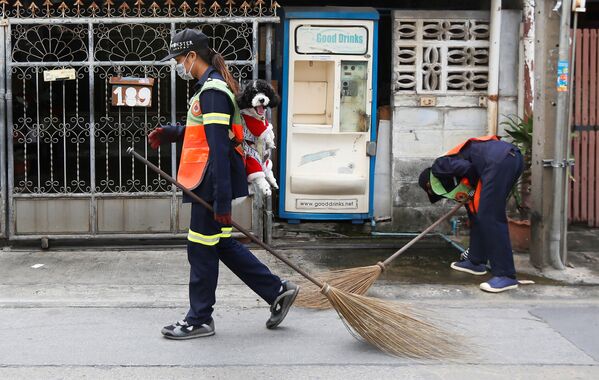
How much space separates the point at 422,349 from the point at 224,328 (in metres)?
1.40

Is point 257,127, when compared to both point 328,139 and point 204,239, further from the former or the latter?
point 328,139

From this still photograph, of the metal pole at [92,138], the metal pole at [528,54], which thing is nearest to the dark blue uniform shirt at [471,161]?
the metal pole at [528,54]

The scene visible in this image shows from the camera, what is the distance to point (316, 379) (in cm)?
434

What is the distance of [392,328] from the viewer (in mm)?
4734

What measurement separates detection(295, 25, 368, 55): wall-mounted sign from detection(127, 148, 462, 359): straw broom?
3.58m

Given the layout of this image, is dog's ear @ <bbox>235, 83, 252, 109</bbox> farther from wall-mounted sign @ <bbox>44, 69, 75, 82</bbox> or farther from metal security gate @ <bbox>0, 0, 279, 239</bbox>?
wall-mounted sign @ <bbox>44, 69, 75, 82</bbox>

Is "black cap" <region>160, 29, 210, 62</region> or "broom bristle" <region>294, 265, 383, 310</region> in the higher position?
"black cap" <region>160, 29, 210, 62</region>

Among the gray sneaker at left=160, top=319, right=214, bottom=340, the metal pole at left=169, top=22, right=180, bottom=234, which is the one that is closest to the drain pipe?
the gray sneaker at left=160, top=319, right=214, bottom=340

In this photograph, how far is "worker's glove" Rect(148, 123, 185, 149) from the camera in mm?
5137

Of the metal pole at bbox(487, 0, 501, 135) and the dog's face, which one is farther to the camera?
the metal pole at bbox(487, 0, 501, 135)

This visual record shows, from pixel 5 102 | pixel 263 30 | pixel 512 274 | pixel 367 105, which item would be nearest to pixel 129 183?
pixel 5 102

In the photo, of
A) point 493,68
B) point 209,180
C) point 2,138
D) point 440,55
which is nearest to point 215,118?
point 209,180

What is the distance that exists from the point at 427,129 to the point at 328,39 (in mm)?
1439

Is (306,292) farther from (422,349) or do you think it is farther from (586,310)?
(586,310)
